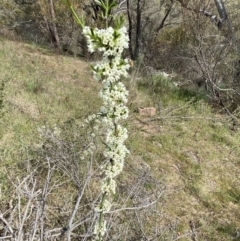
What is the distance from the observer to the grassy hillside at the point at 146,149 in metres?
3.66

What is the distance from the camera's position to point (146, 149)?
17.2 ft

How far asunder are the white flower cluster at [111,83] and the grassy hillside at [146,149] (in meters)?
1.28

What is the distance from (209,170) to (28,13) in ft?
38.5

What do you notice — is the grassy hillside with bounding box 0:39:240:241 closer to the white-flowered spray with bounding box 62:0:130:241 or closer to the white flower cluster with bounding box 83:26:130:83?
the white-flowered spray with bounding box 62:0:130:241

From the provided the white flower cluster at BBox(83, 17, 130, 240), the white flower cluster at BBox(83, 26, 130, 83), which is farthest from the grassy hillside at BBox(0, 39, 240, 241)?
the white flower cluster at BBox(83, 26, 130, 83)

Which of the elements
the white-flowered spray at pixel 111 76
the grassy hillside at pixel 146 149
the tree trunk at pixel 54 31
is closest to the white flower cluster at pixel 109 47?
the white-flowered spray at pixel 111 76

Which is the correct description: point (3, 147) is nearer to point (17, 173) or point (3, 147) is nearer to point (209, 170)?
point (17, 173)

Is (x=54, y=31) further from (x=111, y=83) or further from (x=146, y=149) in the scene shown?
(x=111, y=83)

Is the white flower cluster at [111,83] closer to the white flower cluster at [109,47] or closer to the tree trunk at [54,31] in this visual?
the white flower cluster at [109,47]

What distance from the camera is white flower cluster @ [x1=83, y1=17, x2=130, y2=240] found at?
1.61 m

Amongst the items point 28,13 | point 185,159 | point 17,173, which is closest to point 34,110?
point 17,173

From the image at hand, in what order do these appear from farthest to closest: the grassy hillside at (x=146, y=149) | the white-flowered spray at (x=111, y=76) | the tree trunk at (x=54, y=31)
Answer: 1. the tree trunk at (x=54, y=31)
2. the grassy hillside at (x=146, y=149)
3. the white-flowered spray at (x=111, y=76)

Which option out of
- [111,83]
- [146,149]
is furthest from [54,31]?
[111,83]

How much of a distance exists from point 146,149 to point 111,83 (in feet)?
12.0
